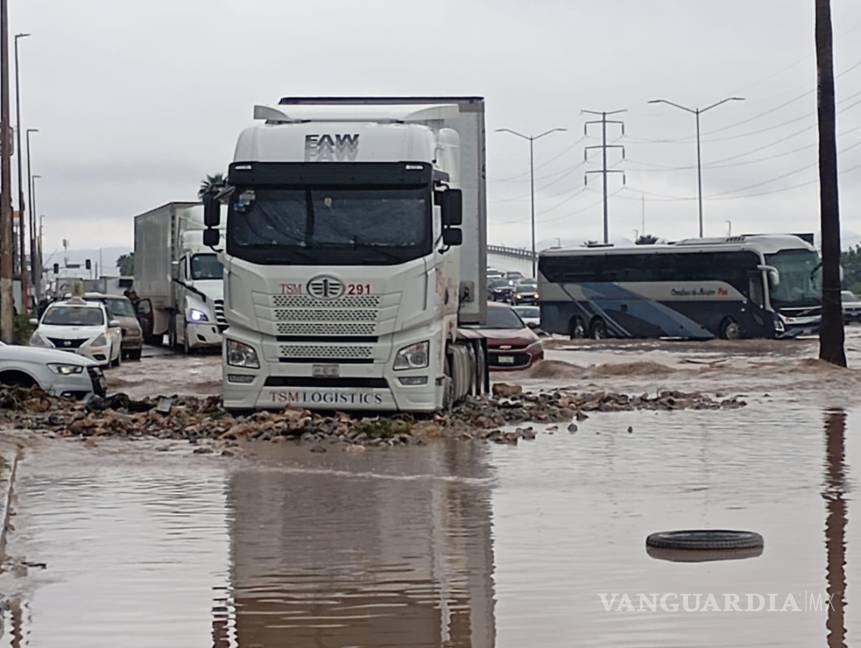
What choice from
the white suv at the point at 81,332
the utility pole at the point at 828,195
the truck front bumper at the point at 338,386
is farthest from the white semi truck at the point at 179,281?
the truck front bumper at the point at 338,386

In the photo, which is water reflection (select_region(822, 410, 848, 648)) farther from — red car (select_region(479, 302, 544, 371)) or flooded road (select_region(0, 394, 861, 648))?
red car (select_region(479, 302, 544, 371))

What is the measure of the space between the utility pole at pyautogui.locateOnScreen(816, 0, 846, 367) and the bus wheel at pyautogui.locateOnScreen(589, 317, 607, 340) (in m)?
21.9

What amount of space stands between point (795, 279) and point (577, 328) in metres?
9.07

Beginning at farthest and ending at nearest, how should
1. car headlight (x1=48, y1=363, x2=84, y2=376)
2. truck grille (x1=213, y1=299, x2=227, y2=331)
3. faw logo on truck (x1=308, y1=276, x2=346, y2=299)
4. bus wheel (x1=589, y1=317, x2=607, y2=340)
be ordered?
bus wheel (x1=589, y1=317, x2=607, y2=340) → truck grille (x1=213, y1=299, x2=227, y2=331) → car headlight (x1=48, y1=363, x2=84, y2=376) → faw logo on truck (x1=308, y1=276, x2=346, y2=299)

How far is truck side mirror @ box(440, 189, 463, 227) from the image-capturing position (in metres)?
19.0

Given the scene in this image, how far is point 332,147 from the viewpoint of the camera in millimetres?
19156

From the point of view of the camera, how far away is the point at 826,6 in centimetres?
3309

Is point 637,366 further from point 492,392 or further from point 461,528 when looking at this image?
point 461,528

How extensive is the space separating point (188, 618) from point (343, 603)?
0.90m

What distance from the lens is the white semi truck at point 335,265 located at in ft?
61.3

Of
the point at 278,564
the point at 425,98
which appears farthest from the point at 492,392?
the point at 278,564

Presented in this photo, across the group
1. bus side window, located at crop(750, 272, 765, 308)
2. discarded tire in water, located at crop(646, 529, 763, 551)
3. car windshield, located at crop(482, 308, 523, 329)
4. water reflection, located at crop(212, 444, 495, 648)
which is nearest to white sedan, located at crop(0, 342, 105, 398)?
water reflection, located at crop(212, 444, 495, 648)

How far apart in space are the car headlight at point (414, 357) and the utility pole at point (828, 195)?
17114 millimetres

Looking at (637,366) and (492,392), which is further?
(637,366)
